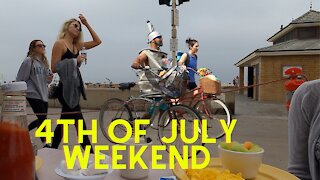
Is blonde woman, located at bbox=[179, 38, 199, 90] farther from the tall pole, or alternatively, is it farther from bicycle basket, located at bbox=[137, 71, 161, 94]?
the tall pole

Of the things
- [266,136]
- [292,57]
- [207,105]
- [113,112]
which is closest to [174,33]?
[207,105]

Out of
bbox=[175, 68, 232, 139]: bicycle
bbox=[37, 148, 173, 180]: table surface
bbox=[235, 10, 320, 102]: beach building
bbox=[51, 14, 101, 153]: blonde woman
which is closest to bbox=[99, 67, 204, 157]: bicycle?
bbox=[175, 68, 232, 139]: bicycle

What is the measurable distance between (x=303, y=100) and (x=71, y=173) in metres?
1.07

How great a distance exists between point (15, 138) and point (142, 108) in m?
4.99

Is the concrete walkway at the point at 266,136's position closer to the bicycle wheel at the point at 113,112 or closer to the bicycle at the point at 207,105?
the bicycle wheel at the point at 113,112

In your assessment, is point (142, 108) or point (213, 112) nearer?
point (142, 108)

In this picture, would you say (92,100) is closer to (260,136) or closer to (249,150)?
(260,136)

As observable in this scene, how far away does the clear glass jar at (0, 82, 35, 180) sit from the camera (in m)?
0.77

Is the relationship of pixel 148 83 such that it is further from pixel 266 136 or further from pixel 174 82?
pixel 266 136

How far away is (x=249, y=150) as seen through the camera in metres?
1.16

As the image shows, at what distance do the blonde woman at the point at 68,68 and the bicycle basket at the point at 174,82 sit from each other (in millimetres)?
1588

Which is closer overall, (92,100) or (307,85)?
(307,85)

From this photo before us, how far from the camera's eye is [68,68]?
3.83 m

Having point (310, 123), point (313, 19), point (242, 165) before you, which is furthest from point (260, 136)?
point (313, 19)
